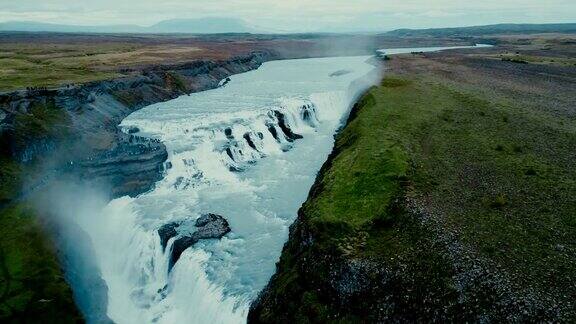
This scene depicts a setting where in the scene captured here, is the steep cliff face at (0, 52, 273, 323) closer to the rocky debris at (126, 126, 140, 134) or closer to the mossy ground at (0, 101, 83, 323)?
the mossy ground at (0, 101, 83, 323)

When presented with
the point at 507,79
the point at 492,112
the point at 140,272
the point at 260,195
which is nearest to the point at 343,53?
the point at 507,79

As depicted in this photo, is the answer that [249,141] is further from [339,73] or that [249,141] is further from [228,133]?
[339,73]

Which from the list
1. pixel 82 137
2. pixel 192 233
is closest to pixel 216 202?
pixel 192 233

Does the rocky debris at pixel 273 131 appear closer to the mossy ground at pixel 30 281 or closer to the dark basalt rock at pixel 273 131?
the dark basalt rock at pixel 273 131

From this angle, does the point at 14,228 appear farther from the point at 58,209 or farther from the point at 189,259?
the point at 189,259

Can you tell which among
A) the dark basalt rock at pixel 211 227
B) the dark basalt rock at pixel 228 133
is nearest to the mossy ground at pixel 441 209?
the dark basalt rock at pixel 211 227

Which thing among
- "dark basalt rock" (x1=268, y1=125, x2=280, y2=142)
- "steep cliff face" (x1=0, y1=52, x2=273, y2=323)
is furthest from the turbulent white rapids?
"steep cliff face" (x1=0, y1=52, x2=273, y2=323)
